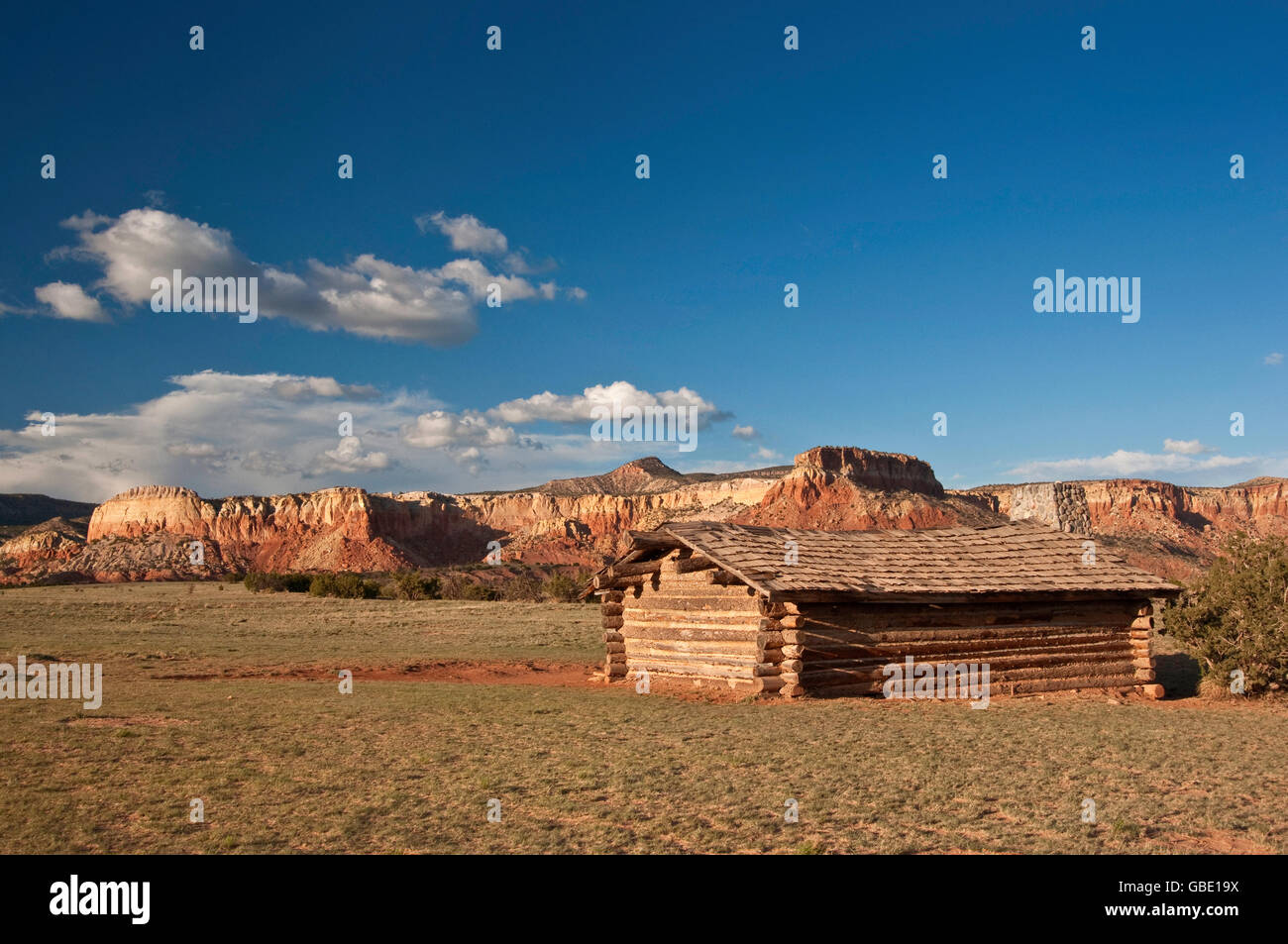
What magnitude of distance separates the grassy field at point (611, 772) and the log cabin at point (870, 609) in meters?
0.85

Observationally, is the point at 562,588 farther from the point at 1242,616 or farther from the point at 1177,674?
the point at 1242,616

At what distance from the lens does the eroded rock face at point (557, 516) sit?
8225cm

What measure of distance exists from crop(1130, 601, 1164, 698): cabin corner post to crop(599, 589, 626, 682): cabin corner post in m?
10.1

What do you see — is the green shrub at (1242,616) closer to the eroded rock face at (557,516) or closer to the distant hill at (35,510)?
the eroded rock face at (557,516)

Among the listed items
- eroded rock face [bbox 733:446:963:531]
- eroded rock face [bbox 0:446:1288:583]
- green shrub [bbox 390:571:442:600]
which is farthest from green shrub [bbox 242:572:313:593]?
eroded rock face [bbox 733:446:963:531]

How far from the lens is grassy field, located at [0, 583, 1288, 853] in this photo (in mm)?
6664

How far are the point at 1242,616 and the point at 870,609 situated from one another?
6316 millimetres

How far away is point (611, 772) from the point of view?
29.1ft

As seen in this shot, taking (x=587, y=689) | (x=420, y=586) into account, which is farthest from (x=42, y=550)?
(x=587, y=689)

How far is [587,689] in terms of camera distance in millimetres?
16719

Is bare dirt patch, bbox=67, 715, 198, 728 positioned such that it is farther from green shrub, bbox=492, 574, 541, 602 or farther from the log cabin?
green shrub, bbox=492, 574, 541, 602

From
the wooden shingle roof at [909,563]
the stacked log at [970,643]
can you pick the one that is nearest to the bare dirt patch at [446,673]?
the wooden shingle roof at [909,563]
